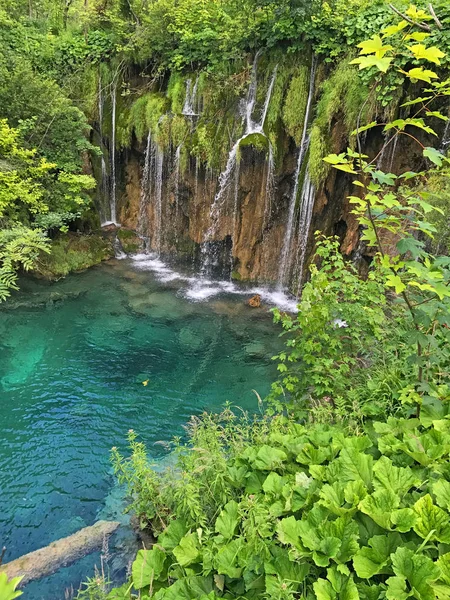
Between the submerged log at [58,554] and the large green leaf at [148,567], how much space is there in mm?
2009

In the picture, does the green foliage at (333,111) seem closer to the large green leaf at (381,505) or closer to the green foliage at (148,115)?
the green foliage at (148,115)

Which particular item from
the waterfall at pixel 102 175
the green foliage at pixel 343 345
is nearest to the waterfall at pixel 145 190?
the waterfall at pixel 102 175

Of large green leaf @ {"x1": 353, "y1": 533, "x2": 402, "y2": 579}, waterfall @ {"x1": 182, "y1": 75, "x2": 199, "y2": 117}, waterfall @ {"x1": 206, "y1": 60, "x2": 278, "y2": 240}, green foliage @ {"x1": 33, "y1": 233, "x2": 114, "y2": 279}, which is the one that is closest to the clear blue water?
green foliage @ {"x1": 33, "y1": 233, "x2": 114, "y2": 279}

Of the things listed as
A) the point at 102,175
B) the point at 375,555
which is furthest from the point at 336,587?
the point at 102,175

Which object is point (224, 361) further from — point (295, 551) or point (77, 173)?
point (77, 173)

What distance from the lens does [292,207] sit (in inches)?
422

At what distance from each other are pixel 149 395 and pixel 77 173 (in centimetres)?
799

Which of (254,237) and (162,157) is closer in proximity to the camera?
(254,237)

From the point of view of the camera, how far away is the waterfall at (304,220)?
1005cm

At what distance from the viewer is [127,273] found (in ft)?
39.1

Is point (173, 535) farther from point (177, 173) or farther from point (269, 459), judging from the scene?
point (177, 173)

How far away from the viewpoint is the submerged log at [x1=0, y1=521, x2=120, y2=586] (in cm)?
404

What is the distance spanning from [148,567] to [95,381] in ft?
18.0

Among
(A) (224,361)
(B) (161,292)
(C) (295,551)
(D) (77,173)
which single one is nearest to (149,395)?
(A) (224,361)
